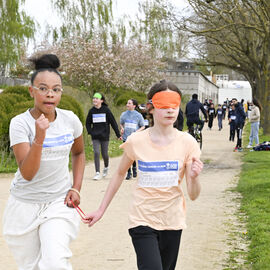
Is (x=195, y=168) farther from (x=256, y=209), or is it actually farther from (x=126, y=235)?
(x=256, y=209)

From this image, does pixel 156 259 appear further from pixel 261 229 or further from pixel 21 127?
pixel 261 229

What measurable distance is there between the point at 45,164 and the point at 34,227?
0.39 metres

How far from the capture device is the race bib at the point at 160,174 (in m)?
3.62

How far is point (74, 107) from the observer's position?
700 inches

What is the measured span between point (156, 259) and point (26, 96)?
46.5 ft

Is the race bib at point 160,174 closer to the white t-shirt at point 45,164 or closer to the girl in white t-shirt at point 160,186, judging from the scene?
the girl in white t-shirt at point 160,186

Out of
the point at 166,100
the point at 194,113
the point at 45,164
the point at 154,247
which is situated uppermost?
the point at 166,100

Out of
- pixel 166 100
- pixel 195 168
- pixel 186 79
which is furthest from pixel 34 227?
pixel 186 79

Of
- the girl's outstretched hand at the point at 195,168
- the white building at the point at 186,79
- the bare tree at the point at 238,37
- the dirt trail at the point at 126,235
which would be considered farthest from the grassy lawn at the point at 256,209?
the white building at the point at 186,79

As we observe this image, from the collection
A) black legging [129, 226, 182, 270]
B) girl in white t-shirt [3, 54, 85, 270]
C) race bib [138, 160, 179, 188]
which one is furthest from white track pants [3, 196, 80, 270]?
race bib [138, 160, 179, 188]

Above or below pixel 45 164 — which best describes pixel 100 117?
below

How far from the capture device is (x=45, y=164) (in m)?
3.47

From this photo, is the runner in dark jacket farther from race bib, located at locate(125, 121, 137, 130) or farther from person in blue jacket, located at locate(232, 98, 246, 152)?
race bib, located at locate(125, 121, 137, 130)

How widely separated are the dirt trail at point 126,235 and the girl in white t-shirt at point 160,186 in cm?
203
